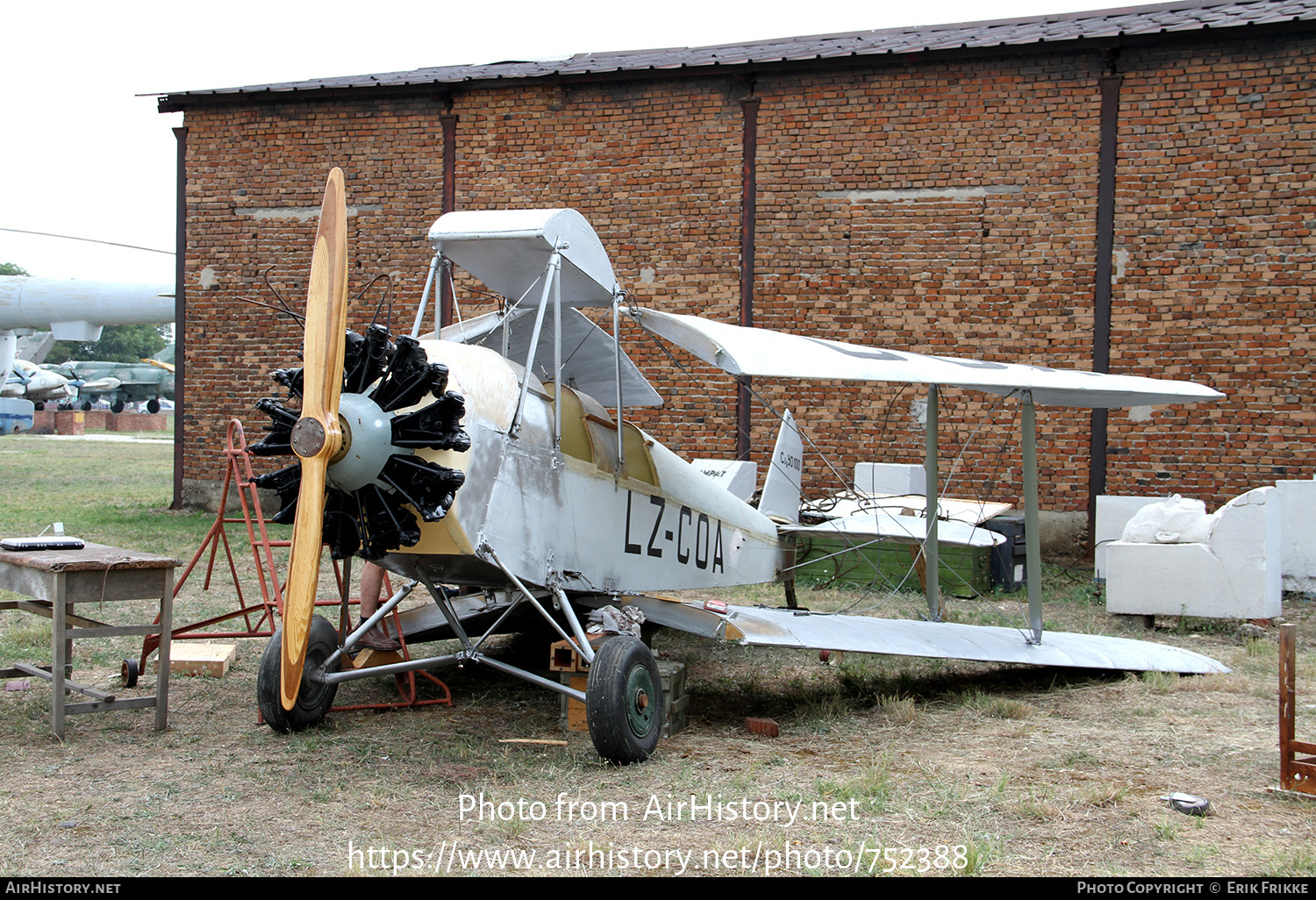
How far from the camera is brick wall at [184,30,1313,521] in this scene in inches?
489

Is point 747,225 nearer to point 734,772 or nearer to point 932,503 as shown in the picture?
point 932,503

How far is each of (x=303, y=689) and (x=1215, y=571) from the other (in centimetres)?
803

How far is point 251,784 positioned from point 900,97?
38.9 ft

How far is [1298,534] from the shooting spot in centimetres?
1088

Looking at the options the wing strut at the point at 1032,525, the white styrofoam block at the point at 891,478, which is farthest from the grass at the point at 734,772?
the white styrofoam block at the point at 891,478

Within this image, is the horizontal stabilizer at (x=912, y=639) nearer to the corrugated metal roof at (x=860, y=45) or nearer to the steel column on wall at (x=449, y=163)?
the corrugated metal roof at (x=860, y=45)

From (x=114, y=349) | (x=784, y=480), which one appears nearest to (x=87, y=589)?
(x=784, y=480)

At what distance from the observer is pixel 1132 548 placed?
9797 mm

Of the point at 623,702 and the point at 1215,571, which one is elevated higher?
the point at 1215,571

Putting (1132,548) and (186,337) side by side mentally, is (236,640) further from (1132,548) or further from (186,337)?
(186,337)

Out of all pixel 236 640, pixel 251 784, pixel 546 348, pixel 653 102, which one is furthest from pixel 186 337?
pixel 251 784

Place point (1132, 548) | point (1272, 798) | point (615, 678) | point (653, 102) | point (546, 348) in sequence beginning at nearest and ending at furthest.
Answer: point (1272, 798) → point (615, 678) → point (546, 348) → point (1132, 548) → point (653, 102)

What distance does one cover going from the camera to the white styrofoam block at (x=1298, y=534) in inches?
421
